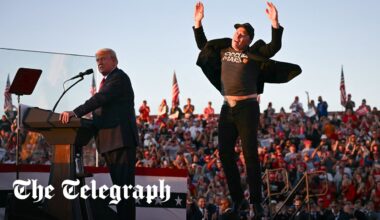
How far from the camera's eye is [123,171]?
777cm

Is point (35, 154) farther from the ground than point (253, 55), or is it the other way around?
point (253, 55)

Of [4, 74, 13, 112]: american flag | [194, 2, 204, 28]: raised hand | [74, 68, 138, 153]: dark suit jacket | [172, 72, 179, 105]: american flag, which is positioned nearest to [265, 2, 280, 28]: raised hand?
[194, 2, 204, 28]: raised hand

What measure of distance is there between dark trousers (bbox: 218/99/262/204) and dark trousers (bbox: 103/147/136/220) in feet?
3.48

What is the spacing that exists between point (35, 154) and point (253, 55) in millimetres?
3763

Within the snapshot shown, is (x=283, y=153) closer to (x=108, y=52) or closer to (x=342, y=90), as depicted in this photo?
(x=108, y=52)

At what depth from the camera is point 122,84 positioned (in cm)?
785

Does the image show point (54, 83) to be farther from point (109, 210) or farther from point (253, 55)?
point (253, 55)

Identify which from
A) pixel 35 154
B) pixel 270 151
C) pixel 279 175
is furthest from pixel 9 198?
pixel 270 151

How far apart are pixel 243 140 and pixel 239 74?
676 millimetres

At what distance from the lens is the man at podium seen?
7754mm

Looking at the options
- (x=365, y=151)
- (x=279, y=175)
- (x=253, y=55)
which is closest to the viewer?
(x=253, y=55)

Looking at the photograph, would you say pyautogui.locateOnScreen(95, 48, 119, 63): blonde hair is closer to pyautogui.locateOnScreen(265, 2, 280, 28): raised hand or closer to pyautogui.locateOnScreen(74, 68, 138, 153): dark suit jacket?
pyautogui.locateOnScreen(74, 68, 138, 153): dark suit jacket

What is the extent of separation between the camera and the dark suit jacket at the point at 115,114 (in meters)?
7.73

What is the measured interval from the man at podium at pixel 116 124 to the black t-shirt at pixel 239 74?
120cm
